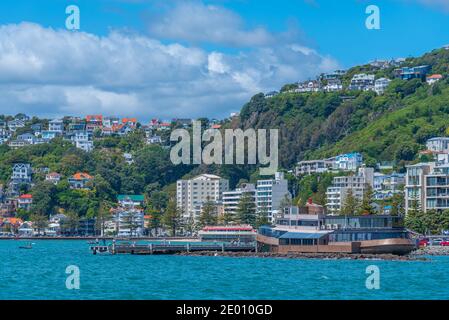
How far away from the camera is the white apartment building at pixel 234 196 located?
190m

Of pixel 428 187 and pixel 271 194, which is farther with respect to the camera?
pixel 271 194

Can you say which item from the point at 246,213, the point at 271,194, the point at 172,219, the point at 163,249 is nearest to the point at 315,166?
the point at 271,194

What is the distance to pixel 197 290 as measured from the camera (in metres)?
61.1

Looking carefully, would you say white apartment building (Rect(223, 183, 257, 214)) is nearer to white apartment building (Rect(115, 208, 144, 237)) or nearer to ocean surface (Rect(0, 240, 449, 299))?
white apartment building (Rect(115, 208, 144, 237))

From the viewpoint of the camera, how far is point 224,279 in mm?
68375

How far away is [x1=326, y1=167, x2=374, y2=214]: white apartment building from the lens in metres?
169

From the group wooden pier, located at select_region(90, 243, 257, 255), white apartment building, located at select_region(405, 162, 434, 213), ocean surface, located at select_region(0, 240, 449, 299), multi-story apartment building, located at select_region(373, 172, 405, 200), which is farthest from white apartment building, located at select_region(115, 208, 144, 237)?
ocean surface, located at select_region(0, 240, 449, 299)

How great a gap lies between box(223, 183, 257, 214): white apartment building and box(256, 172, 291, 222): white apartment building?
80.6 inches

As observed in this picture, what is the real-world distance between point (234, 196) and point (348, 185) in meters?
27.8

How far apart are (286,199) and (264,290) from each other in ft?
353

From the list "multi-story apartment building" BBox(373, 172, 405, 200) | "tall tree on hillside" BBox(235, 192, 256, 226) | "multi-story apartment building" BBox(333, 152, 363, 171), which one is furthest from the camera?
"multi-story apartment building" BBox(333, 152, 363, 171)

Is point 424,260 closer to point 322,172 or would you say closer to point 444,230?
point 444,230

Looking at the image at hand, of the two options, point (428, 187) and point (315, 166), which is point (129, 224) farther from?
point (428, 187)
